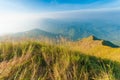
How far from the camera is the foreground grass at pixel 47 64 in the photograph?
6809 millimetres

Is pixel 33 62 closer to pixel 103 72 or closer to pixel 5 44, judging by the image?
pixel 5 44

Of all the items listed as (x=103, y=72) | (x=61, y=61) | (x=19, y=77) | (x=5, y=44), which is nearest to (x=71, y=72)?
(x=61, y=61)

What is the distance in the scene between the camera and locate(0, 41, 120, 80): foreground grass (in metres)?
6.81

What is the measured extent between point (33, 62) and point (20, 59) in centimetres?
40

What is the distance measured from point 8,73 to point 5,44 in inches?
64.6

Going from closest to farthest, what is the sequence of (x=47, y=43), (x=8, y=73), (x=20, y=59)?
(x=8, y=73) → (x=20, y=59) → (x=47, y=43)

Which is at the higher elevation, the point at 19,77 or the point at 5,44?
the point at 5,44

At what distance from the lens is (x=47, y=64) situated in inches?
289

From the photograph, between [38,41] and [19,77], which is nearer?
[19,77]

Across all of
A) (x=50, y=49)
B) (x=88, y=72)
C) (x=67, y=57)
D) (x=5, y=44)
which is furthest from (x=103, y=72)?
(x=5, y=44)

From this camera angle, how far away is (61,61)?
24.1 feet

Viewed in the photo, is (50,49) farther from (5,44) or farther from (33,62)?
(5,44)

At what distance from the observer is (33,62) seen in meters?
7.26

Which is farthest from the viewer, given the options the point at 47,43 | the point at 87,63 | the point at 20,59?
the point at 47,43
